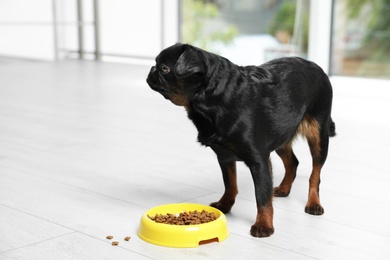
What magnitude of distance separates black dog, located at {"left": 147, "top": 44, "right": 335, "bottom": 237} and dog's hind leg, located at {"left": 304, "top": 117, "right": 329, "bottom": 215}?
20mm

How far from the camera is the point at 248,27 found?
8.14 meters

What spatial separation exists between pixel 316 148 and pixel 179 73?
82 cm

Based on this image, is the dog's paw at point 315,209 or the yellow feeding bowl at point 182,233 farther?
the dog's paw at point 315,209

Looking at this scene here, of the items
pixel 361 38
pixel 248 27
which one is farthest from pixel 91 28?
pixel 361 38

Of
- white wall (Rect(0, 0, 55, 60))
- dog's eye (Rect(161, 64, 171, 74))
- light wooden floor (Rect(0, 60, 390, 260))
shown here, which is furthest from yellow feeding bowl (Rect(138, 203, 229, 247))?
white wall (Rect(0, 0, 55, 60))

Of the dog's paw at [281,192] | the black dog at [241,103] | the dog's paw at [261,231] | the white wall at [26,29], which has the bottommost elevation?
the white wall at [26,29]

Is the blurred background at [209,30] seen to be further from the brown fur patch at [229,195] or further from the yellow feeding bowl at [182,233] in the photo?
the yellow feeding bowl at [182,233]

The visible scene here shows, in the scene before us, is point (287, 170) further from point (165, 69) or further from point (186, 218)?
point (165, 69)

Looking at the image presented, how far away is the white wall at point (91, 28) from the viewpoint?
28.8 feet

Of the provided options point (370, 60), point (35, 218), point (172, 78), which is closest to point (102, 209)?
point (35, 218)

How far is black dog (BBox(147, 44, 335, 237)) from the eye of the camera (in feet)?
7.58

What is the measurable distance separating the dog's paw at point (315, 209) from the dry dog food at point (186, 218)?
477mm

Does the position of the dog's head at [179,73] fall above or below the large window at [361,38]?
above

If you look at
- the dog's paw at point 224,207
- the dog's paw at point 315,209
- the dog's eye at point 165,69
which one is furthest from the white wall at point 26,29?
the dog's eye at point 165,69
